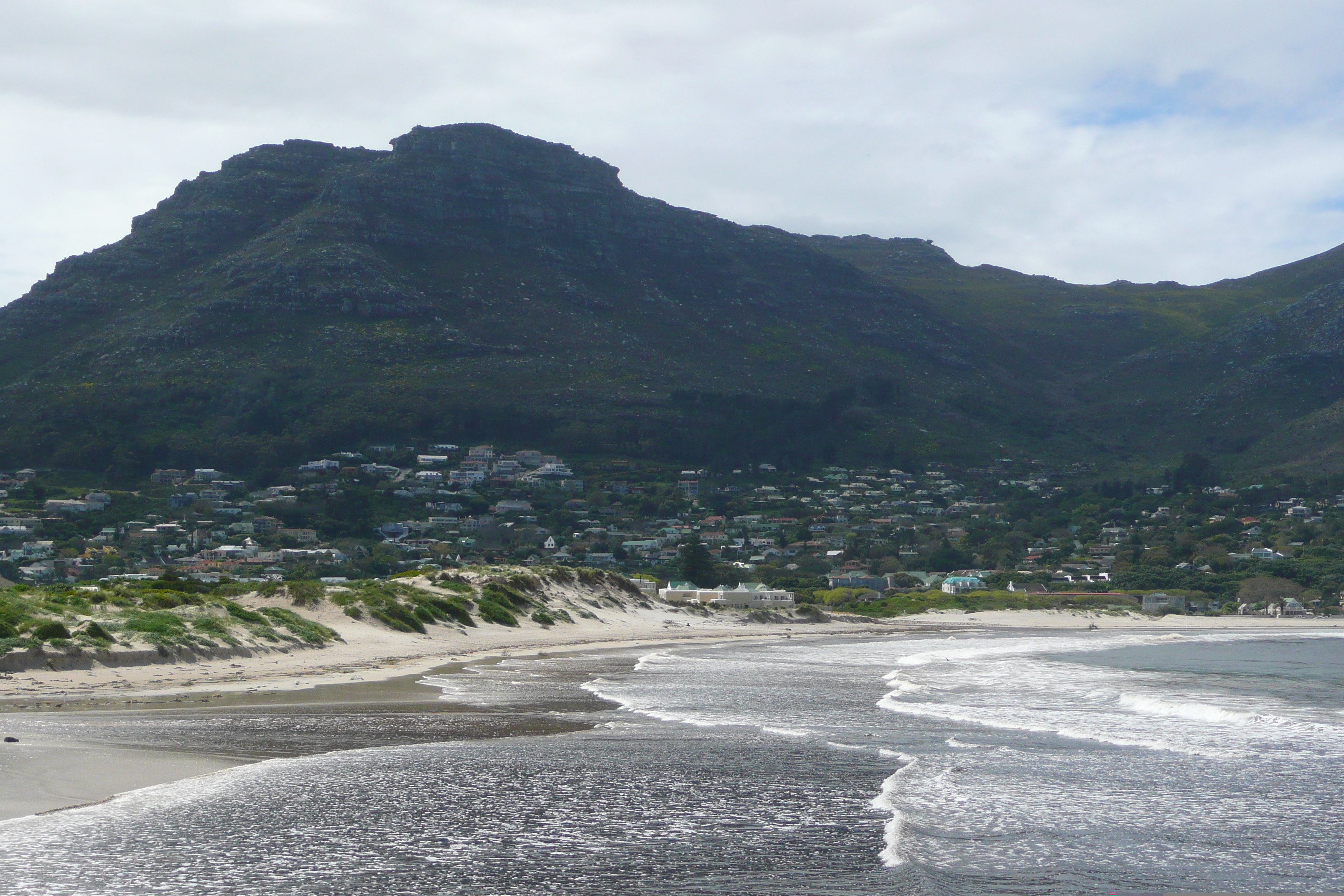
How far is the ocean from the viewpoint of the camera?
894 cm

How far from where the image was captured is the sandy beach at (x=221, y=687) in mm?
11656

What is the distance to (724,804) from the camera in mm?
11680

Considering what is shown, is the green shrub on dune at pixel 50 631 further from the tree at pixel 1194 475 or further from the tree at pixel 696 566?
the tree at pixel 1194 475

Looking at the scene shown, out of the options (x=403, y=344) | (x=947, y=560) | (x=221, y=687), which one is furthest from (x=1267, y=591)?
(x=403, y=344)

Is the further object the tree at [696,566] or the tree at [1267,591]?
the tree at [1267,591]

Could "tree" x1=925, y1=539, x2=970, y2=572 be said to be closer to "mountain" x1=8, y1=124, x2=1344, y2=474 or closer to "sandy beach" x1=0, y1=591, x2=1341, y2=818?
"mountain" x1=8, y1=124, x2=1344, y2=474

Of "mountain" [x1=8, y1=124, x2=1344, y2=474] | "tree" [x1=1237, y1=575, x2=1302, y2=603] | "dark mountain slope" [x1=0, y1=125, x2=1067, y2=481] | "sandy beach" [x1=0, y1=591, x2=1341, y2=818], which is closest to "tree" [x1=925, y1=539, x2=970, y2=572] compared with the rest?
"tree" [x1=1237, y1=575, x2=1302, y2=603]

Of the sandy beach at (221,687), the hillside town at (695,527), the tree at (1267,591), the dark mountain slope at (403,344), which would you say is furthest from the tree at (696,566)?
the dark mountain slope at (403,344)

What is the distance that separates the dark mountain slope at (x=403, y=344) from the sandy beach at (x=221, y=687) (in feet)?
301

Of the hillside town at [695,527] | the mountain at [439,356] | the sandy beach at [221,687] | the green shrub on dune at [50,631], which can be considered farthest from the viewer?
the mountain at [439,356]

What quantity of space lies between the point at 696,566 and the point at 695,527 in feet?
117

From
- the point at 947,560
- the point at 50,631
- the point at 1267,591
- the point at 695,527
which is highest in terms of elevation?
the point at 695,527

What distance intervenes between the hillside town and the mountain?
5079mm

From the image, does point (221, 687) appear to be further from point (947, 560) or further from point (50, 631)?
point (947, 560)
